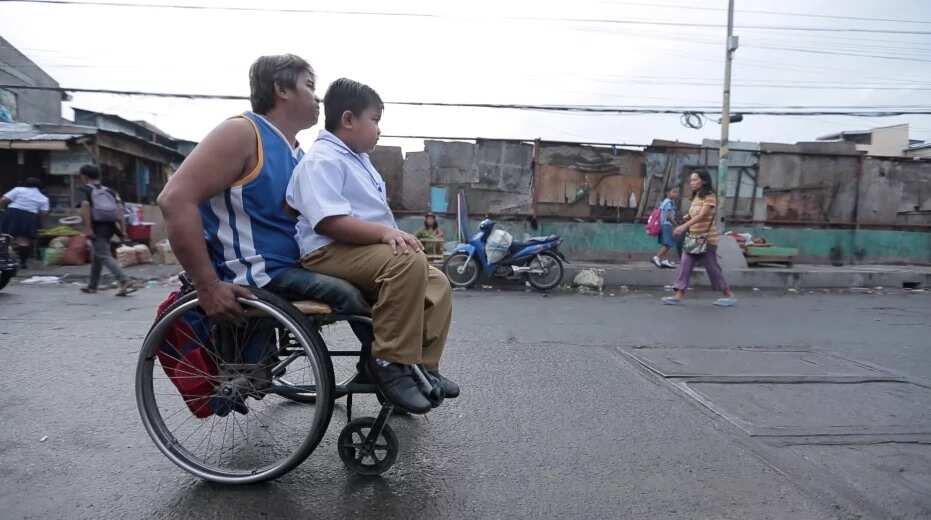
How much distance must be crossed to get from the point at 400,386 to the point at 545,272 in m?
7.53

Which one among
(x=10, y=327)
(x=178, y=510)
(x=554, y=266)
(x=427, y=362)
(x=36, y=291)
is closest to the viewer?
(x=178, y=510)

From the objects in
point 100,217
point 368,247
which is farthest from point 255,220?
point 100,217

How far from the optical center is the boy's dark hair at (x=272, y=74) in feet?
8.11

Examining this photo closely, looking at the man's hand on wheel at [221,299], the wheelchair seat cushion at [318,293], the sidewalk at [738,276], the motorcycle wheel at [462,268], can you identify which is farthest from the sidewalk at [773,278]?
the man's hand on wheel at [221,299]

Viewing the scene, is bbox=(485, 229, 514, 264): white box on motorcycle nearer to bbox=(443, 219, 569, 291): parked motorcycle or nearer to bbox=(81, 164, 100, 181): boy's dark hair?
bbox=(443, 219, 569, 291): parked motorcycle

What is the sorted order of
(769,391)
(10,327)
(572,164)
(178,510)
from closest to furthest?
(178,510) → (769,391) → (10,327) → (572,164)

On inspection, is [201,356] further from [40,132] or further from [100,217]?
[40,132]

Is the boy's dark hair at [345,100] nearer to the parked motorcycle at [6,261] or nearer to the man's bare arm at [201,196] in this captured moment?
the man's bare arm at [201,196]

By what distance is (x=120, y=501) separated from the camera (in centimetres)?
229

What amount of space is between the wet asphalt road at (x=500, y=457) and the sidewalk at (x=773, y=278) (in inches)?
213

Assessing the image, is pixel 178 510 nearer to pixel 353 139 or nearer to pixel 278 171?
pixel 278 171

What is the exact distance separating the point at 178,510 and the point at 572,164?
471 inches

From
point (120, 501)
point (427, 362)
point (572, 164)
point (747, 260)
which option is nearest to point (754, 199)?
point (747, 260)

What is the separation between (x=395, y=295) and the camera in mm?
2242
